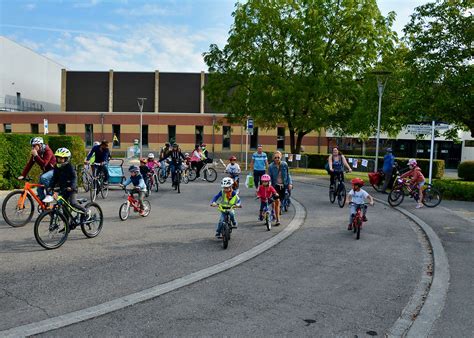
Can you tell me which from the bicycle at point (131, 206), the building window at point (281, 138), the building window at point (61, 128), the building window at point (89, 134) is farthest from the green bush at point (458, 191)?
the building window at point (61, 128)

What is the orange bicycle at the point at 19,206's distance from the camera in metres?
9.38

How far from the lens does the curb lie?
15.3ft

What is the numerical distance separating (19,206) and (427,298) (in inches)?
335

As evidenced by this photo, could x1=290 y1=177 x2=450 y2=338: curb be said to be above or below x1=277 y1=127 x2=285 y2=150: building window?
below

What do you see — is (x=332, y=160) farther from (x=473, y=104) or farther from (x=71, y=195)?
(x=71, y=195)

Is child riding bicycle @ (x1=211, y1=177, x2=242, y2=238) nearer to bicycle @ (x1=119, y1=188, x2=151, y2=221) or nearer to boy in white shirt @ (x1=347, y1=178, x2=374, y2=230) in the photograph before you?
boy in white shirt @ (x1=347, y1=178, x2=374, y2=230)

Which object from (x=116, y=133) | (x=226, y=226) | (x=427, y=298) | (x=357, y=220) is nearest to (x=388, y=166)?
(x=357, y=220)

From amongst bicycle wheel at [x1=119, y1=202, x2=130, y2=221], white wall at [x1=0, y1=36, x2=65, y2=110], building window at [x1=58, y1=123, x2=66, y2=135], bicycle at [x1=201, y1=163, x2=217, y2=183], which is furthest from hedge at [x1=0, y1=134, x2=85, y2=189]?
white wall at [x1=0, y1=36, x2=65, y2=110]

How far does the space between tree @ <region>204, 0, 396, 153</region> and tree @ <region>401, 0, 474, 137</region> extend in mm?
7686

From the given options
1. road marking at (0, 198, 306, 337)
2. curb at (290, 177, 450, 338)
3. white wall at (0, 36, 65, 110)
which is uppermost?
white wall at (0, 36, 65, 110)

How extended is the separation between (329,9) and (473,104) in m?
13.9

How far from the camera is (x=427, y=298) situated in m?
5.60

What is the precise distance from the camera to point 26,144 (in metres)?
15.4

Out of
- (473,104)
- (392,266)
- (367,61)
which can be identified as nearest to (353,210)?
(392,266)
